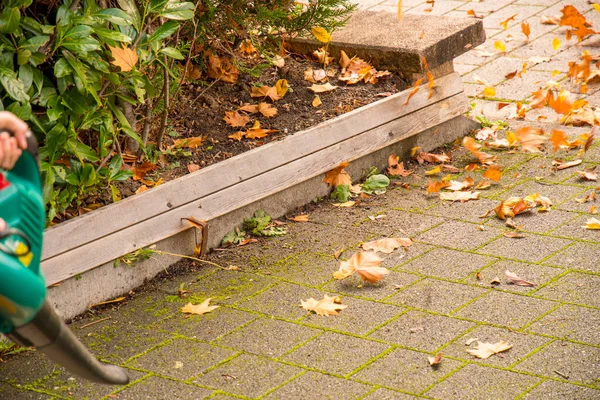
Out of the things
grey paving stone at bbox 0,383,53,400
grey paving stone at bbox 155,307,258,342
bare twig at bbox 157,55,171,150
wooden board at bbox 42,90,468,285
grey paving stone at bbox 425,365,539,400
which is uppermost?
bare twig at bbox 157,55,171,150

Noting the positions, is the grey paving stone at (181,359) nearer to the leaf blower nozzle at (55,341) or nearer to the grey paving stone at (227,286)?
the grey paving stone at (227,286)

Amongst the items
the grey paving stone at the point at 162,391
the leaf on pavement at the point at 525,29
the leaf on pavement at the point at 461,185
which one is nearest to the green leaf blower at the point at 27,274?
the grey paving stone at the point at 162,391

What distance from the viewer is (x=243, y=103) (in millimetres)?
4859

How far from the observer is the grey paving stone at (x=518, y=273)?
3.68 m

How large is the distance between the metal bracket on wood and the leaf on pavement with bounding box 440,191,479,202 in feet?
4.44

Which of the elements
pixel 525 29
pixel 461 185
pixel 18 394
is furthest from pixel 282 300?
pixel 525 29

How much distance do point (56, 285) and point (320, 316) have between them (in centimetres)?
111

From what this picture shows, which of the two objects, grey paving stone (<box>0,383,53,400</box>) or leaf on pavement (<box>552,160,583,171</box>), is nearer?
grey paving stone (<box>0,383,53,400</box>)

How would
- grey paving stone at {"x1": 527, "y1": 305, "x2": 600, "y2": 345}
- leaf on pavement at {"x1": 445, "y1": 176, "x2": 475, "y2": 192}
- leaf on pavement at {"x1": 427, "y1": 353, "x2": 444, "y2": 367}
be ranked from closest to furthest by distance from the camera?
leaf on pavement at {"x1": 427, "y1": 353, "x2": 444, "y2": 367} → grey paving stone at {"x1": 527, "y1": 305, "x2": 600, "y2": 345} → leaf on pavement at {"x1": 445, "y1": 176, "x2": 475, "y2": 192}

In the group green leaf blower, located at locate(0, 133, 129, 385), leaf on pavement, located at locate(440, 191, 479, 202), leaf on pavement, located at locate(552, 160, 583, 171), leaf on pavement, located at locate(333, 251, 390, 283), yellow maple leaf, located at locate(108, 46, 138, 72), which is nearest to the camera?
green leaf blower, located at locate(0, 133, 129, 385)

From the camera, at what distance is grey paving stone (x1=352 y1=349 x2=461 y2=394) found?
3.03 metres

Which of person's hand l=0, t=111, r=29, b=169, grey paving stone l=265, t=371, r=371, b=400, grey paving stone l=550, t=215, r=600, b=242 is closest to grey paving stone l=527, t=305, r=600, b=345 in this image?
grey paving stone l=550, t=215, r=600, b=242

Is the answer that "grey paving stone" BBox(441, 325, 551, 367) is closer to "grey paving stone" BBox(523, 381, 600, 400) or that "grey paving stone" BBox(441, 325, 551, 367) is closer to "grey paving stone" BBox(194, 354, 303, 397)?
"grey paving stone" BBox(523, 381, 600, 400)

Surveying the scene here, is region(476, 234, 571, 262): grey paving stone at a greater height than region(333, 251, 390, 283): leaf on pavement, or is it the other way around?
region(333, 251, 390, 283): leaf on pavement
